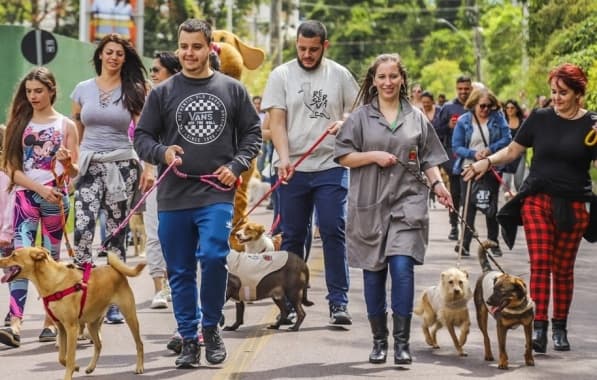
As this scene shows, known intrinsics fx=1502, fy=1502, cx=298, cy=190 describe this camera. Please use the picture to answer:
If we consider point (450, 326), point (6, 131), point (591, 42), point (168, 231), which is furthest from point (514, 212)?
point (591, 42)

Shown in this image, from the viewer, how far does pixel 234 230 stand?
12.0 m

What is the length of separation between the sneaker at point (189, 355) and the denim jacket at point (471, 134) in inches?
329

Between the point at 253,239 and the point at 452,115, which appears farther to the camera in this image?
the point at 452,115

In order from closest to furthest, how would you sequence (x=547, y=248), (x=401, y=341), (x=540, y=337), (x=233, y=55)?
(x=401, y=341)
(x=540, y=337)
(x=547, y=248)
(x=233, y=55)

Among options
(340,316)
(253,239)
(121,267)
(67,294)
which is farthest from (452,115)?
(67,294)

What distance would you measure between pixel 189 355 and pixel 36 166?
2136mm

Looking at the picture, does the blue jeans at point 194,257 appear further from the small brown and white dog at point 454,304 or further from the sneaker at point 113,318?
the sneaker at point 113,318

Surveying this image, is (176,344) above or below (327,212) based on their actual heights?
below

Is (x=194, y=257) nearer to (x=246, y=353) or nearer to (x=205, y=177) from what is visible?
(x=205, y=177)

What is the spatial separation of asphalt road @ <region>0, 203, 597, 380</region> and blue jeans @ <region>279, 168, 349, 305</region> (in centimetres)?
37

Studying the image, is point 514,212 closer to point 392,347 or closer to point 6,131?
point 392,347

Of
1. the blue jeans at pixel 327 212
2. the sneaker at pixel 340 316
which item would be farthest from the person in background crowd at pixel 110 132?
the sneaker at pixel 340 316

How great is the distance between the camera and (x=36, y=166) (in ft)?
33.9

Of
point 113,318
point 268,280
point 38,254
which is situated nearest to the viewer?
point 38,254
